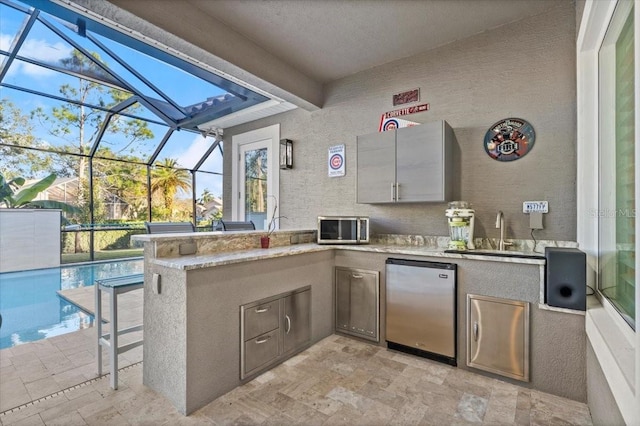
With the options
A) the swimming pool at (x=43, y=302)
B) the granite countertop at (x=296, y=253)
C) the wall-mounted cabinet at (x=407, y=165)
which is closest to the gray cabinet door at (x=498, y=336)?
the granite countertop at (x=296, y=253)

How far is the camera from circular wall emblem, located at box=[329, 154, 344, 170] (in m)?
3.77

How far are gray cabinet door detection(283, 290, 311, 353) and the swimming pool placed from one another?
8.25ft

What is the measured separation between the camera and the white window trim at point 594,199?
4.06 feet

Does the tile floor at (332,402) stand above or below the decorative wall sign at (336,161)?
below

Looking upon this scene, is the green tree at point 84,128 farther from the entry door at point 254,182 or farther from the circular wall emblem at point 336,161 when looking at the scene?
the circular wall emblem at point 336,161

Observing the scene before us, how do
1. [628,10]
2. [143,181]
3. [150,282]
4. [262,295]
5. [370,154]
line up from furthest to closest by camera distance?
1. [143,181]
2. [370,154]
3. [262,295]
4. [150,282]
5. [628,10]

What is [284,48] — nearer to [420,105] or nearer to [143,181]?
[420,105]

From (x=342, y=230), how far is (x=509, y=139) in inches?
70.4

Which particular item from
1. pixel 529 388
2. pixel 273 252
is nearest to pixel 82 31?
pixel 273 252

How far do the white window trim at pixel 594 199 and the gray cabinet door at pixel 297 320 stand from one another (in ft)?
6.48

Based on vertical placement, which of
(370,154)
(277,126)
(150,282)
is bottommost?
(150,282)

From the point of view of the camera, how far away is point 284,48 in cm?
313

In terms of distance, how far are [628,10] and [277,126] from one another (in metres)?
3.80

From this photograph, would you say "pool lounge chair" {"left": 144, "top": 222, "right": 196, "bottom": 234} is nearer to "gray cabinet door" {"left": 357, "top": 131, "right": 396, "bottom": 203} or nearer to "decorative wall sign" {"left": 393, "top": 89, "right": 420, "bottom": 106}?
"gray cabinet door" {"left": 357, "top": 131, "right": 396, "bottom": 203}
